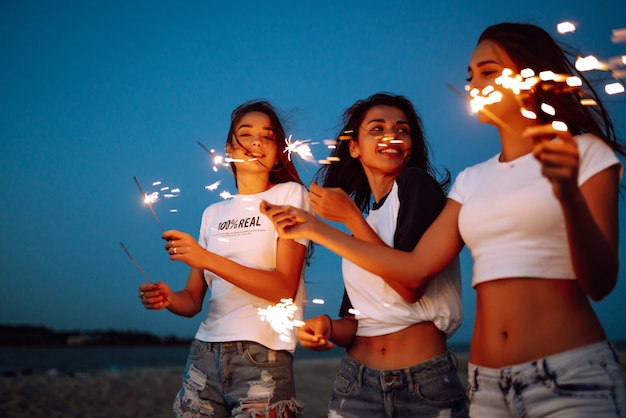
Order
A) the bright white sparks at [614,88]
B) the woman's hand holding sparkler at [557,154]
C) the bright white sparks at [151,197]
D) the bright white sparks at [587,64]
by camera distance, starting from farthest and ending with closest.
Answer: the bright white sparks at [151,197], the bright white sparks at [614,88], the bright white sparks at [587,64], the woman's hand holding sparkler at [557,154]

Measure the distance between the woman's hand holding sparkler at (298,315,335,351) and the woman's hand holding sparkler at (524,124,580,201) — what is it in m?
1.40

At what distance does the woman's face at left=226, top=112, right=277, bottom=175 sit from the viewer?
3.62 metres

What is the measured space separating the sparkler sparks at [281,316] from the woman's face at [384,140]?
0.88 meters

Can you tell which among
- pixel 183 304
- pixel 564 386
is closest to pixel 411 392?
pixel 564 386

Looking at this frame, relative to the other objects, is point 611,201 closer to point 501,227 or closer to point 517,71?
point 501,227

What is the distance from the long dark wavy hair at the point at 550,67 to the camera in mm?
2420

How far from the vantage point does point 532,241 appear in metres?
2.16

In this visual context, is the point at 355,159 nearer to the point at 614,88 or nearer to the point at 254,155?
the point at 254,155

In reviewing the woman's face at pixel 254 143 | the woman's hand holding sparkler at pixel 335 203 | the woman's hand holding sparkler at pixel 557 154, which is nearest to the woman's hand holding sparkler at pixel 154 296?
the woman's face at pixel 254 143

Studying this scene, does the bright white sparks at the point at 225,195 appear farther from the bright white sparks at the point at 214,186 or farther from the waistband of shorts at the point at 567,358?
the waistband of shorts at the point at 567,358

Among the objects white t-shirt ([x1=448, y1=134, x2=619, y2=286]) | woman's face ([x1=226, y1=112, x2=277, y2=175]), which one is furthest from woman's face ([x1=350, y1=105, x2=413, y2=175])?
white t-shirt ([x1=448, y1=134, x2=619, y2=286])

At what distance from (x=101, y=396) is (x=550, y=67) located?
12.3 m

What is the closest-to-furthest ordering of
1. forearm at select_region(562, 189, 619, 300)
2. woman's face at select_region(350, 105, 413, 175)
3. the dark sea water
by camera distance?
1. forearm at select_region(562, 189, 619, 300)
2. woman's face at select_region(350, 105, 413, 175)
3. the dark sea water

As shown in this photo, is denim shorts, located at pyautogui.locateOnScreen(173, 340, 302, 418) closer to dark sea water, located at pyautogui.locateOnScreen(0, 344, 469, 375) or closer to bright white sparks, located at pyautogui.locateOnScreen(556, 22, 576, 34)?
bright white sparks, located at pyautogui.locateOnScreen(556, 22, 576, 34)
